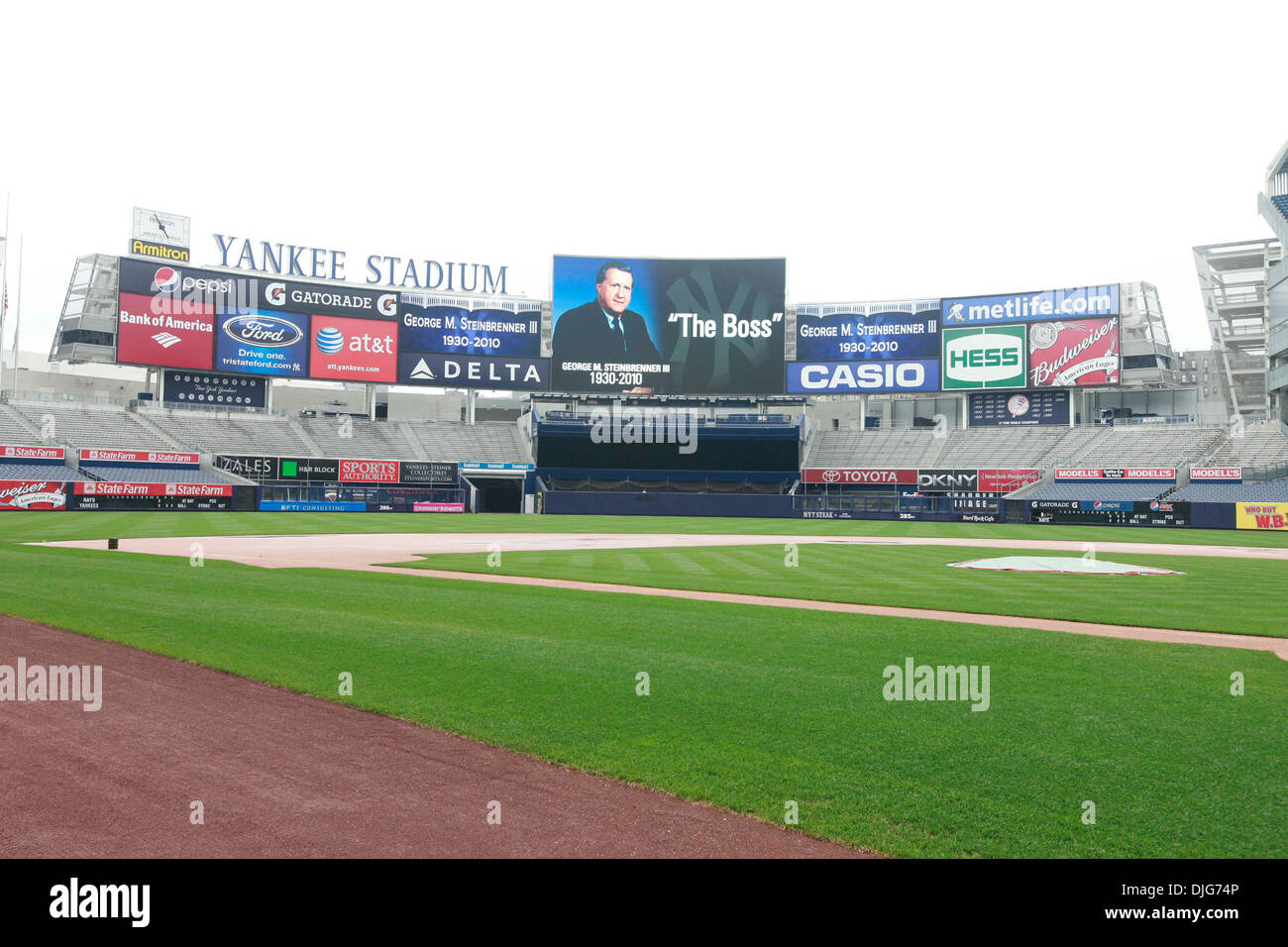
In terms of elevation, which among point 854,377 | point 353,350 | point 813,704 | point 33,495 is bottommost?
point 813,704

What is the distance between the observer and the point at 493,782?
5.95 metres

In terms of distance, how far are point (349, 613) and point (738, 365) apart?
192 feet

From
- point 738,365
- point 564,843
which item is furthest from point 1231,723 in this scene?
point 738,365

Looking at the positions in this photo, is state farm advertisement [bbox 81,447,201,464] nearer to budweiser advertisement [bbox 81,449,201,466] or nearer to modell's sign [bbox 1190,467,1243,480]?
budweiser advertisement [bbox 81,449,201,466]

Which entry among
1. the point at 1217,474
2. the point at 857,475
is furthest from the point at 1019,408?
the point at 1217,474

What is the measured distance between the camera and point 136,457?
186ft

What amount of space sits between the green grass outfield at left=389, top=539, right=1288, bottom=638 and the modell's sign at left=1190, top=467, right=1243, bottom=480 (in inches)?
1303

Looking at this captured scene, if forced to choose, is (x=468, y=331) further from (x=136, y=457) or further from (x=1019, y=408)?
(x=1019, y=408)

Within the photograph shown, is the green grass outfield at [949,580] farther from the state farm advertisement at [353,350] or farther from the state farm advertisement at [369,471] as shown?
A: the state farm advertisement at [353,350]

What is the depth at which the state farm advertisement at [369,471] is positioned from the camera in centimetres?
6356

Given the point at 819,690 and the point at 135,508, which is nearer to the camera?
the point at 819,690

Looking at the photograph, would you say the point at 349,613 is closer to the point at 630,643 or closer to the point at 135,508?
the point at 630,643

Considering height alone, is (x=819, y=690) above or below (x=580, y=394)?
below

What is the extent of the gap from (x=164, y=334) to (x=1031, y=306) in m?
64.7
